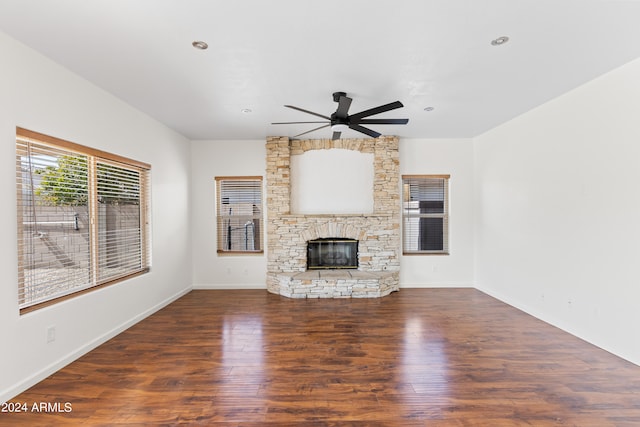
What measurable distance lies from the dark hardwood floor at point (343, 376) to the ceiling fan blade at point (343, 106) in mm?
2565

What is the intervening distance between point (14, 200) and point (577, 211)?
18.1 ft

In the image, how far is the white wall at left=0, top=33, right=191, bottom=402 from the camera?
2.32 metres

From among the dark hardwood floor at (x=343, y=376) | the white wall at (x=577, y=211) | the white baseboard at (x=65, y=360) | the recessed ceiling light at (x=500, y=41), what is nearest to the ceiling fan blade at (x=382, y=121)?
the recessed ceiling light at (x=500, y=41)

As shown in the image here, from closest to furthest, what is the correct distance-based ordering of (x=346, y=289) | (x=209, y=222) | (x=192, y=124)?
(x=192, y=124) → (x=346, y=289) → (x=209, y=222)

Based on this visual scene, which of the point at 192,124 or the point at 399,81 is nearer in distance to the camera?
the point at 399,81

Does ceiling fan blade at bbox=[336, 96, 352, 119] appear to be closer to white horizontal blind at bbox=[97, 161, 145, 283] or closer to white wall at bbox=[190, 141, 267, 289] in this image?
white wall at bbox=[190, 141, 267, 289]

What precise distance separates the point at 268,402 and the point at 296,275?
3026mm

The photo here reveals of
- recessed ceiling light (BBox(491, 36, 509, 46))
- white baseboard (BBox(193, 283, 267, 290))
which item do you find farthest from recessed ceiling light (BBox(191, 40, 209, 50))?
white baseboard (BBox(193, 283, 267, 290))

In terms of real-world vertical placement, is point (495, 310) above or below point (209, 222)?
below

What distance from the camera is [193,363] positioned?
2848 mm

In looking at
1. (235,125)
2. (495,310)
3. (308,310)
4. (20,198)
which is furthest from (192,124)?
(495,310)

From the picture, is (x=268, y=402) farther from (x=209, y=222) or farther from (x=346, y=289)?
(x=209, y=222)

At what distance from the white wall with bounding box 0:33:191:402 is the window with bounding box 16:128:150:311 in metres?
0.10

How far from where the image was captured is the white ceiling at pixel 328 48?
79.7 inches
